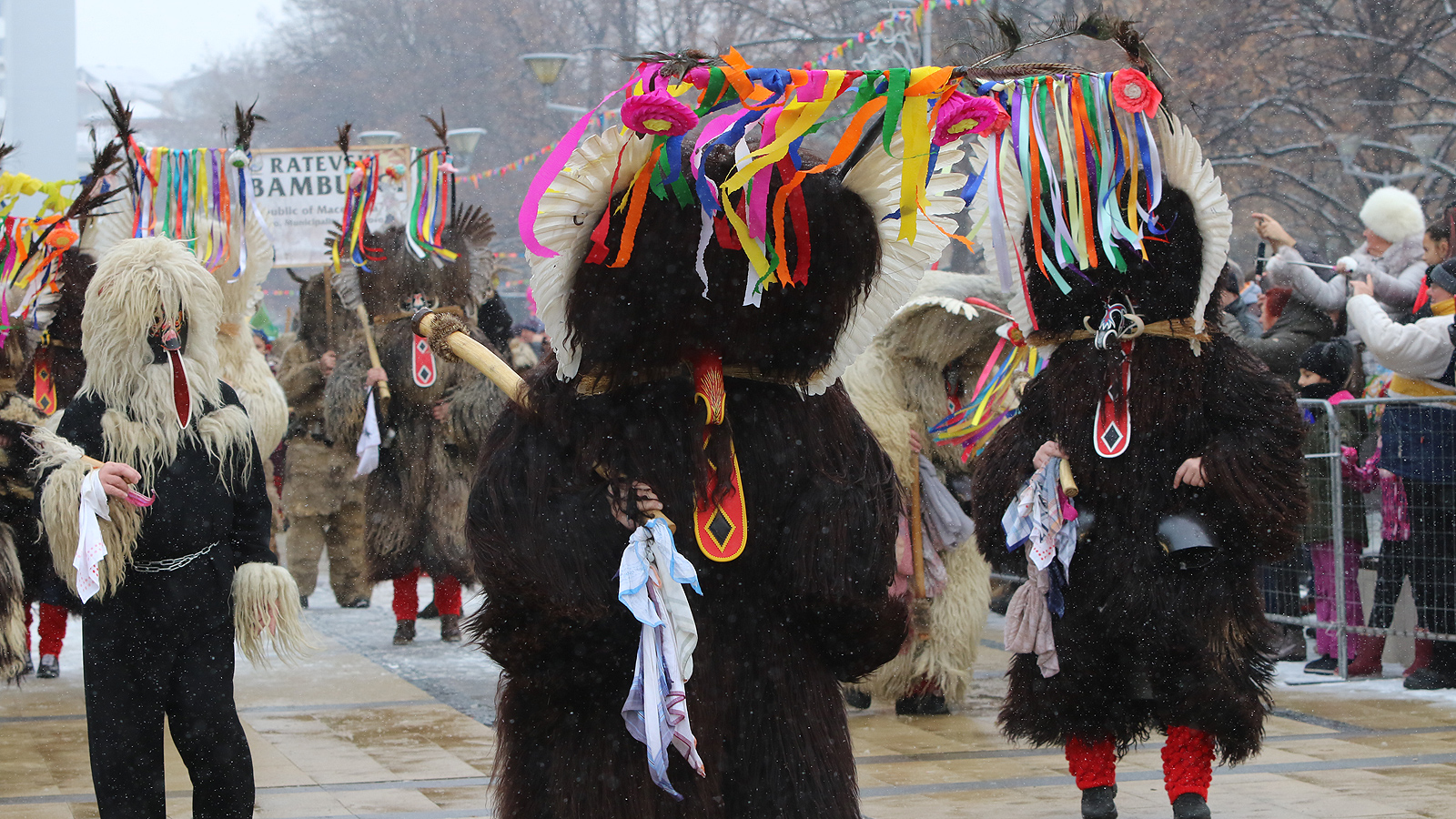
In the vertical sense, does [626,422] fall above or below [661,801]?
above

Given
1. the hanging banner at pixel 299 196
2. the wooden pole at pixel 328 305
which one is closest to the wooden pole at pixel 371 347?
the wooden pole at pixel 328 305

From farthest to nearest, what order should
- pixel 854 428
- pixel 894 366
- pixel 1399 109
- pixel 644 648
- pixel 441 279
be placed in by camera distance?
pixel 1399 109 → pixel 441 279 → pixel 894 366 → pixel 854 428 → pixel 644 648

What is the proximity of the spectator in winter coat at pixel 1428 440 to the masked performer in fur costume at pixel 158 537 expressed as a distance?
181 inches

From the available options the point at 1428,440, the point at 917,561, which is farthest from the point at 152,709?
the point at 1428,440

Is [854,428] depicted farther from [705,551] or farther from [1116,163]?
[1116,163]

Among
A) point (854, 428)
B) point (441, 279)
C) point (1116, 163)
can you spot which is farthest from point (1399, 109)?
point (854, 428)

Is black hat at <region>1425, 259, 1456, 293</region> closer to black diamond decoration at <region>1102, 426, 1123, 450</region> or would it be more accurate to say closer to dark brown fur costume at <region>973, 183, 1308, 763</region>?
dark brown fur costume at <region>973, 183, 1308, 763</region>

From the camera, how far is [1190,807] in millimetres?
4770

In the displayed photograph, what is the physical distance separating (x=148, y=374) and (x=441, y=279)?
154 inches

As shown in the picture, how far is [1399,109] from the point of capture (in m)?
16.8

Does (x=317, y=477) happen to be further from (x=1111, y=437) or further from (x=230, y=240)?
(x=1111, y=437)

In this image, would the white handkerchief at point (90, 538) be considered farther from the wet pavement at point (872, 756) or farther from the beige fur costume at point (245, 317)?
the beige fur costume at point (245, 317)

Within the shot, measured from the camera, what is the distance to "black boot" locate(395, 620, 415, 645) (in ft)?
28.7

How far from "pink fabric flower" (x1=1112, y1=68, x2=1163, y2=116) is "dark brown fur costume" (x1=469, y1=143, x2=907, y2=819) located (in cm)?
139
